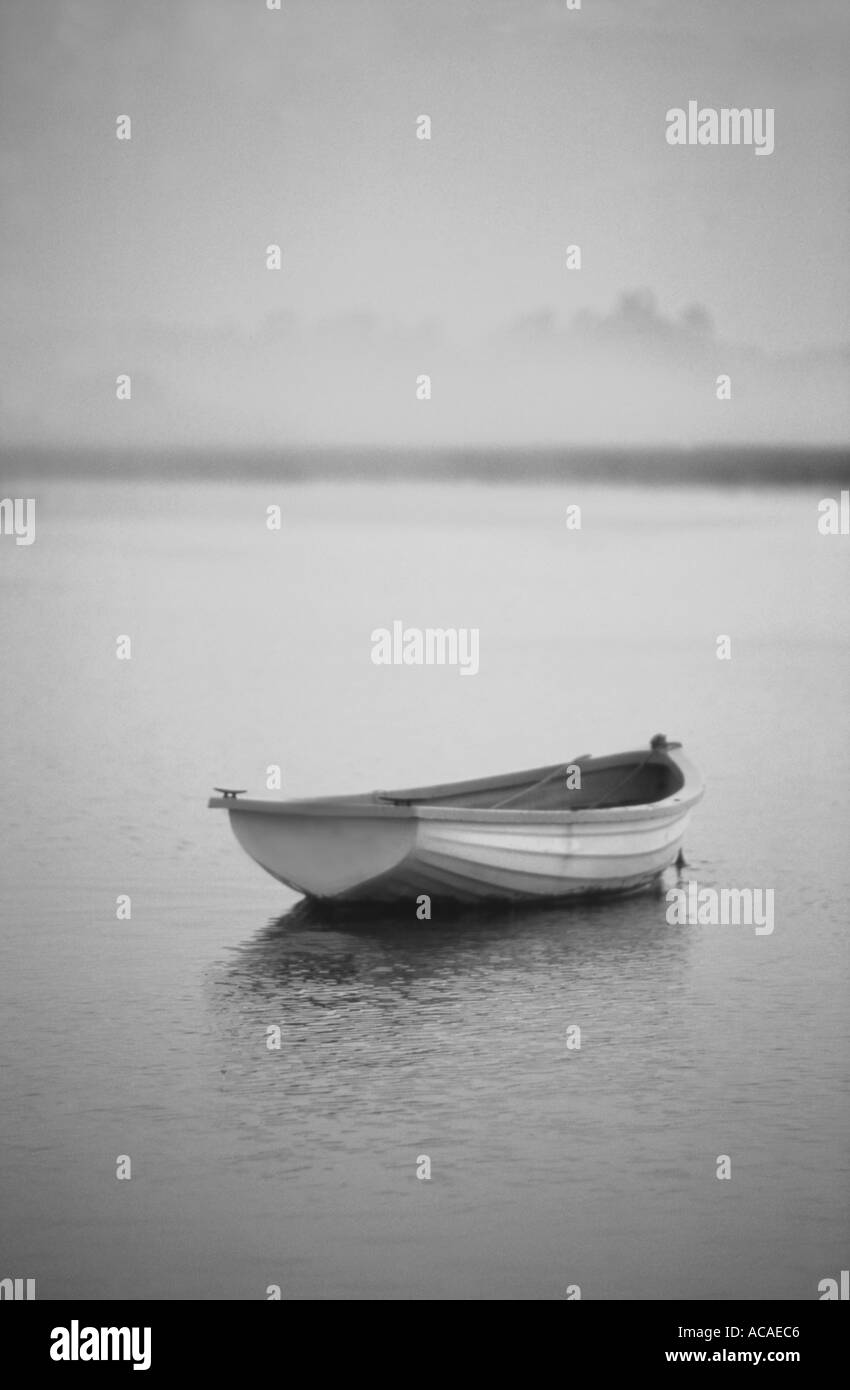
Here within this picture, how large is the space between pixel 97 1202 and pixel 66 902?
3085mm

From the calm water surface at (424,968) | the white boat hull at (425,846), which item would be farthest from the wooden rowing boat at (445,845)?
the calm water surface at (424,968)

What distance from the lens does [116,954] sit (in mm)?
6410

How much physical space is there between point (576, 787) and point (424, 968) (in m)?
1.74

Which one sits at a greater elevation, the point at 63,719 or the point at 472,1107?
the point at 63,719

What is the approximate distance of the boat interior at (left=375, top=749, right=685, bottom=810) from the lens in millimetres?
7441

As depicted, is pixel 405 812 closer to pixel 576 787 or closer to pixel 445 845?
pixel 445 845

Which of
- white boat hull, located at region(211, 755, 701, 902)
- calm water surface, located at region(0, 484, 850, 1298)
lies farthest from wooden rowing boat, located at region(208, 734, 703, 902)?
calm water surface, located at region(0, 484, 850, 1298)

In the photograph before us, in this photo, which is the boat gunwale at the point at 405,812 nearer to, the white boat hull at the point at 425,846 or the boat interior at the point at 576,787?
the white boat hull at the point at 425,846

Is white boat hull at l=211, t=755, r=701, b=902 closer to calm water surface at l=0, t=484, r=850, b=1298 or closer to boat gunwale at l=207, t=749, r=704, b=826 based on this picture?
boat gunwale at l=207, t=749, r=704, b=826

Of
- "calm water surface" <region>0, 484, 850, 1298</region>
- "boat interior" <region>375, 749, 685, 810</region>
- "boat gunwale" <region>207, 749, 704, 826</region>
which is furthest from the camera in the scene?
"boat interior" <region>375, 749, 685, 810</region>

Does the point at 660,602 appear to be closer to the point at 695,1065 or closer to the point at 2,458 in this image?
the point at 2,458

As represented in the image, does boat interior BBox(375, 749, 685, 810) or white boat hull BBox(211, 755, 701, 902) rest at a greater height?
boat interior BBox(375, 749, 685, 810)

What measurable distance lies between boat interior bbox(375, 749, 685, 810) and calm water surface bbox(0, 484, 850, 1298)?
0.45 metres
